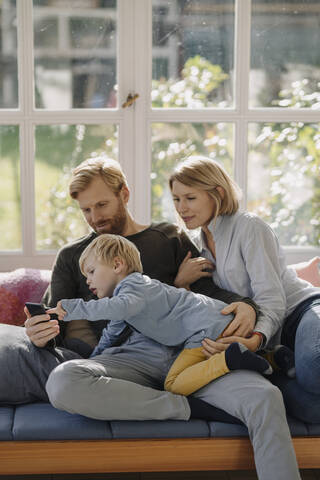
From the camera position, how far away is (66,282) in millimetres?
2750

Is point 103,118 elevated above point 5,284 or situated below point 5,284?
above

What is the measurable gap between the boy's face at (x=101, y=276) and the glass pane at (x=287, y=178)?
1314 millimetres

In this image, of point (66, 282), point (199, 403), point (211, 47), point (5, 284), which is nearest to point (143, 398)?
point (199, 403)

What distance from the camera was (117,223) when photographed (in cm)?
276

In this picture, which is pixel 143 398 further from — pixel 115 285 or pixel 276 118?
pixel 276 118

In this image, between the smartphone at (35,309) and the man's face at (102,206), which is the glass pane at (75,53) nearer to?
the man's face at (102,206)

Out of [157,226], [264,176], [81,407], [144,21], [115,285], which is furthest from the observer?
[264,176]

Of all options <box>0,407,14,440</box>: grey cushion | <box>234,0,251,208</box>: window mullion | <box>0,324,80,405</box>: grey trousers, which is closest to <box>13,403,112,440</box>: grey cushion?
<box>0,407,14,440</box>: grey cushion

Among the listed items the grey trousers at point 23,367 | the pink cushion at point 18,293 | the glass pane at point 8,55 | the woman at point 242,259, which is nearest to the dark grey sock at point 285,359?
the woman at point 242,259

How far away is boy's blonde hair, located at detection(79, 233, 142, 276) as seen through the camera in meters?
2.38

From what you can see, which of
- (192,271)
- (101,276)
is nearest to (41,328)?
(101,276)

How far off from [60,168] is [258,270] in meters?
1.35

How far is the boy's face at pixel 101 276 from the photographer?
7.85 feet

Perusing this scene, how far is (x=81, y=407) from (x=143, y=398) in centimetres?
20
